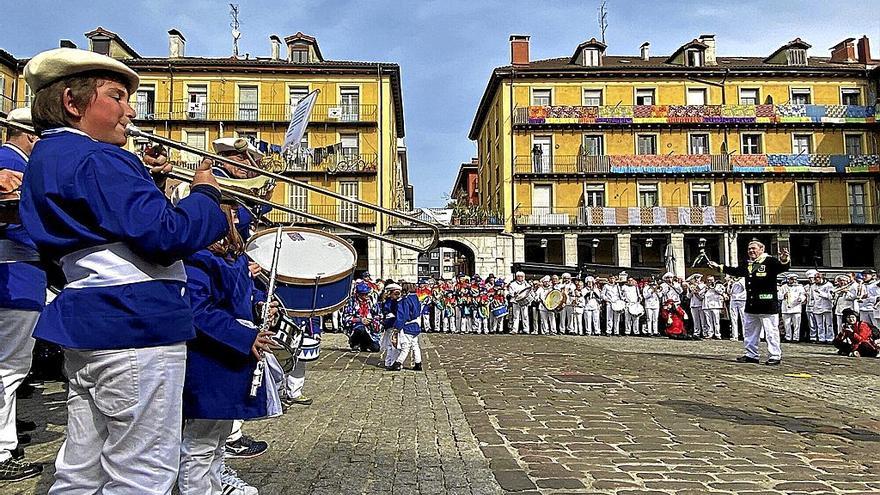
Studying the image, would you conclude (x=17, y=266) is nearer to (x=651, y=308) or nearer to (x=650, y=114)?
(x=651, y=308)

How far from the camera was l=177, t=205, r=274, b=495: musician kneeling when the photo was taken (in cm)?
290

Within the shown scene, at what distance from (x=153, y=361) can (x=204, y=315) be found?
674mm

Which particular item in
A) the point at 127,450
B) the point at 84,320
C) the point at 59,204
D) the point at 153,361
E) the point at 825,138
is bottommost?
the point at 127,450

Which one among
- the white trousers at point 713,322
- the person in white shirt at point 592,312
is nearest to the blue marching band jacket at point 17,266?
the white trousers at point 713,322

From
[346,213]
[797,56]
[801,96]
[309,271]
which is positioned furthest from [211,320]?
[797,56]


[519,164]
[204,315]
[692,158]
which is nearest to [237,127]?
[519,164]

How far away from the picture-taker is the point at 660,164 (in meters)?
41.2

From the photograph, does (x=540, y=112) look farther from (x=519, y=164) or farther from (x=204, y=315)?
(x=204, y=315)

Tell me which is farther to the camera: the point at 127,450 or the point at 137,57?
the point at 137,57

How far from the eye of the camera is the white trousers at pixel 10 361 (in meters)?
4.04

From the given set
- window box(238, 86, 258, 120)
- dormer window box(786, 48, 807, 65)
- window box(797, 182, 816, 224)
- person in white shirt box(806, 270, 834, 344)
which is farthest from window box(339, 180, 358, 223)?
dormer window box(786, 48, 807, 65)

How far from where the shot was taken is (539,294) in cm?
2266

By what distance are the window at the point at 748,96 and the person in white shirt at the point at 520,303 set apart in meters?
26.9

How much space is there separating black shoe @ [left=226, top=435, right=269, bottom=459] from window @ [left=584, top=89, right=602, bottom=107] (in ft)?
131
